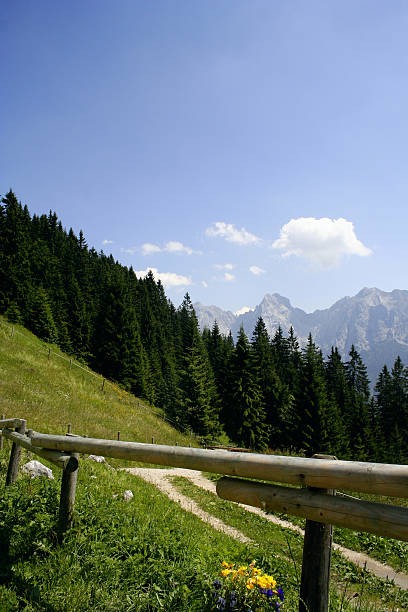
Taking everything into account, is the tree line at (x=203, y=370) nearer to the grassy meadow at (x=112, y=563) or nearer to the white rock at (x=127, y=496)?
the white rock at (x=127, y=496)

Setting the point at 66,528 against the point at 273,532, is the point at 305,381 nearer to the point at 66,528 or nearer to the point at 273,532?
the point at 273,532

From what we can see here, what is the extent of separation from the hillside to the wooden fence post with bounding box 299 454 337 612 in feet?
59.8

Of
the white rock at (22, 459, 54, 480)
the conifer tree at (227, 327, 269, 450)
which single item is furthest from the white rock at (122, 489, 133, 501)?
the conifer tree at (227, 327, 269, 450)

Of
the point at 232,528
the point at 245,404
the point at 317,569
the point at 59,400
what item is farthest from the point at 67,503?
the point at 245,404

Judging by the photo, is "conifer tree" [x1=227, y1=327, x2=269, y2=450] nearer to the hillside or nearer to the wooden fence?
the hillside

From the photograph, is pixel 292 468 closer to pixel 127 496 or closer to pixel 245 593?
pixel 245 593

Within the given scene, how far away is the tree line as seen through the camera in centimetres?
4403

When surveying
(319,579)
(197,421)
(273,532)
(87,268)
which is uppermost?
(87,268)

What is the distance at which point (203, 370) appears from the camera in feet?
163

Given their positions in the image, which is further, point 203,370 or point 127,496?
point 203,370

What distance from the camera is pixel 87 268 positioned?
9575cm

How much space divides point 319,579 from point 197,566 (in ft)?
6.17

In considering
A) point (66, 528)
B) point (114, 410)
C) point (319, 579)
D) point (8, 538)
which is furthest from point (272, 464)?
point (114, 410)

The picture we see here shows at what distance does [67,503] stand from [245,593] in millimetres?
2512
